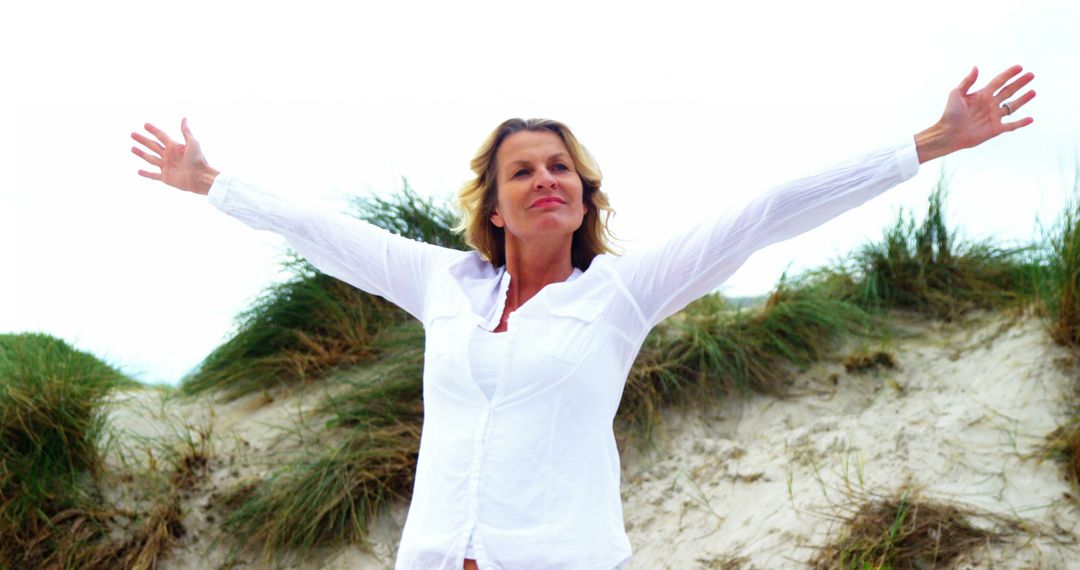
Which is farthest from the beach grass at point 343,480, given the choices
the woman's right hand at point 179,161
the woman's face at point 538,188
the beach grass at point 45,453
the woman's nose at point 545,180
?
the woman's nose at point 545,180

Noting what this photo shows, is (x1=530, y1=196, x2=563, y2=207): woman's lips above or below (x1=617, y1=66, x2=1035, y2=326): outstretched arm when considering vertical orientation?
above

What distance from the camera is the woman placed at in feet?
6.73

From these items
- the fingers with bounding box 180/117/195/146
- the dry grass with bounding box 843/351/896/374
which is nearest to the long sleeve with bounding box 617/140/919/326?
the fingers with bounding box 180/117/195/146

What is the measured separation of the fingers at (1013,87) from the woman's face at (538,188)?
3.19 feet

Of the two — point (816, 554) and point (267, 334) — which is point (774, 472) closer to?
point (816, 554)

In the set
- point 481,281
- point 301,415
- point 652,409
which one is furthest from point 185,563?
point 481,281

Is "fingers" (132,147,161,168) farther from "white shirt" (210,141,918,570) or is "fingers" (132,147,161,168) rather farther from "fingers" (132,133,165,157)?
"white shirt" (210,141,918,570)

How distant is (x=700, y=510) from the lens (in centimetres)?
454

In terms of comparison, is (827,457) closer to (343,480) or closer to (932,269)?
(932,269)

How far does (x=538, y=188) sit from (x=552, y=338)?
40cm

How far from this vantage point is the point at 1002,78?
6.97 feet

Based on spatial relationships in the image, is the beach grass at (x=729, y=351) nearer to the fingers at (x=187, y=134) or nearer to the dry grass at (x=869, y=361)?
the dry grass at (x=869, y=361)

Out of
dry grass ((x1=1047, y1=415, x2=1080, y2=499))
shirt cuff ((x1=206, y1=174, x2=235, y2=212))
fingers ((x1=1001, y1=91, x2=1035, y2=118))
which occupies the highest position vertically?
shirt cuff ((x1=206, y1=174, x2=235, y2=212))

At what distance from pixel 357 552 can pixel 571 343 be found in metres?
2.89
